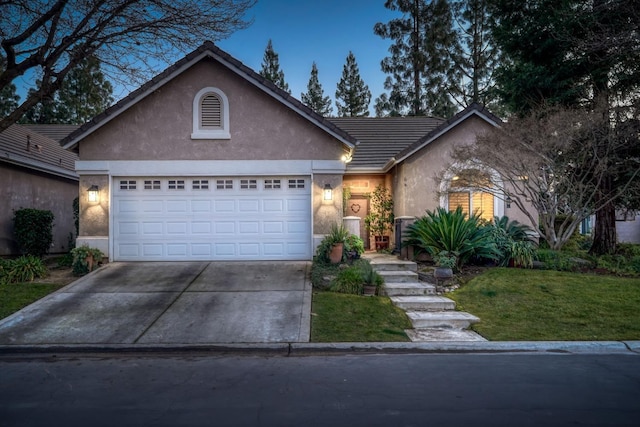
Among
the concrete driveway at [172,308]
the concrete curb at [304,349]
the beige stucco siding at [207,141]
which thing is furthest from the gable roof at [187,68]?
the concrete curb at [304,349]

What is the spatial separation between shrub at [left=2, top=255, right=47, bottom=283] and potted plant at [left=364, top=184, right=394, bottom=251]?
31.9 feet

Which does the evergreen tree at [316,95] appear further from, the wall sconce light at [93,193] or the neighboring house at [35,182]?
the wall sconce light at [93,193]

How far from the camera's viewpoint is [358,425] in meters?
3.88

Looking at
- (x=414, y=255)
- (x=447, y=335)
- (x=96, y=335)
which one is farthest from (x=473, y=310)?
(x=96, y=335)

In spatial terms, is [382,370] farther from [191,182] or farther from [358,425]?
[191,182]

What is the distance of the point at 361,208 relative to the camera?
15.6m

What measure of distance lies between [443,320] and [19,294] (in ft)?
27.8

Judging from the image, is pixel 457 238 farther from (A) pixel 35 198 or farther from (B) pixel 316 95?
(B) pixel 316 95

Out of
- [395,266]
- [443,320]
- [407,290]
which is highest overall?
[395,266]

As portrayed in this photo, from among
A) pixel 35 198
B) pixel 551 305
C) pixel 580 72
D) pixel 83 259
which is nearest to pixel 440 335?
pixel 551 305

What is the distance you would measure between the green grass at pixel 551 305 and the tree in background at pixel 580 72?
2.97 meters

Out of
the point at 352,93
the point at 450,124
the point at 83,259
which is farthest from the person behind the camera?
the point at 352,93

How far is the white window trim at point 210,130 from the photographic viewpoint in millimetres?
11820

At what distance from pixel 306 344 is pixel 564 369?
3395mm
